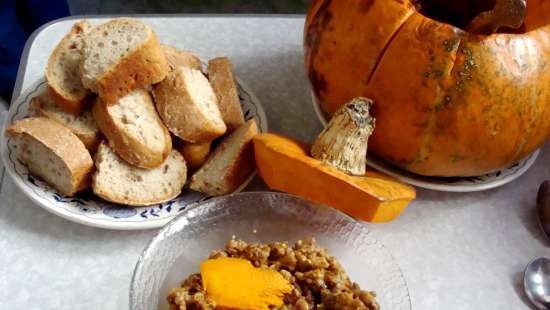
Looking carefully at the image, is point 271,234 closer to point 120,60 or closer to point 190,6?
point 120,60

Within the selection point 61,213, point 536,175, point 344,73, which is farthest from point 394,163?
point 61,213

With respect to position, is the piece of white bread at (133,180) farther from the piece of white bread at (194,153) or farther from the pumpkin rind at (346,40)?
the pumpkin rind at (346,40)

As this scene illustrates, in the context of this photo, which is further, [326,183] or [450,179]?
[450,179]

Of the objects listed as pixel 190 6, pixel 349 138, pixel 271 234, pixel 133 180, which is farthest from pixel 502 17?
pixel 190 6

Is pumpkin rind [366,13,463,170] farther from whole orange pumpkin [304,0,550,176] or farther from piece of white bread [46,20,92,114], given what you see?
piece of white bread [46,20,92,114]

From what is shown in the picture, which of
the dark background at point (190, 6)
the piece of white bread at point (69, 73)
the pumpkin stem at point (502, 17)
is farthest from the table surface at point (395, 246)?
the dark background at point (190, 6)

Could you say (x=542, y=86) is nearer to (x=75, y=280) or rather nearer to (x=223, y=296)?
(x=223, y=296)
